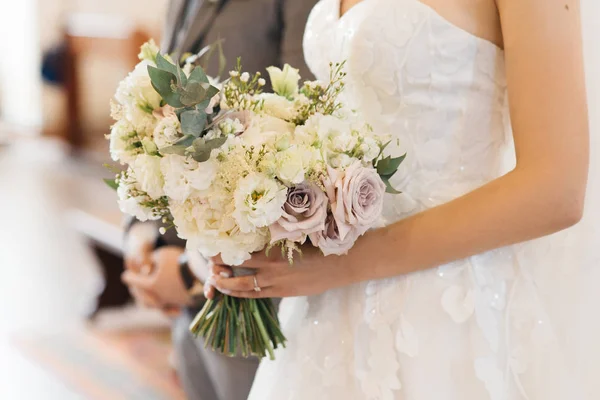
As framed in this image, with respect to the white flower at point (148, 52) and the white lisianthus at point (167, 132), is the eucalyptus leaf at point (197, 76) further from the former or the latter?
the white flower at point (148, 52)

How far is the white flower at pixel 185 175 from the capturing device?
3.47 feet

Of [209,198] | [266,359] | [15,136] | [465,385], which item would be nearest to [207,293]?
[266,359]

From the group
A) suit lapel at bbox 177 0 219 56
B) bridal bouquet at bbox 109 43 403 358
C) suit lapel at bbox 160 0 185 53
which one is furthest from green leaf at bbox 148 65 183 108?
suit lapel at bbox 160 0 185 53

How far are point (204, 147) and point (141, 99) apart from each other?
0.19 meters

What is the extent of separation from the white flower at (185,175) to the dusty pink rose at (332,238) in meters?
0.18

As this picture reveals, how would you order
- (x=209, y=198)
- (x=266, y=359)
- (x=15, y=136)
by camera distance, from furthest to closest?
(x=15, y=136) → (x=266, y=359) → (x=209, y=198)

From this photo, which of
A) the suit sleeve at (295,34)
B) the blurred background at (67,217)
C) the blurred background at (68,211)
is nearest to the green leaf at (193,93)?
the suit sleeve at (295,34)

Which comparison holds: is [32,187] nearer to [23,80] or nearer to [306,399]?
[23,80]

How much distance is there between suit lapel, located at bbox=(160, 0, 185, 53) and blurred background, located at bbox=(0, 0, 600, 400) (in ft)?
3.21

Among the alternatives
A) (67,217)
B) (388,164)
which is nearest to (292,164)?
(388,164)

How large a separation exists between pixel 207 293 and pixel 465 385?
1.56 ft

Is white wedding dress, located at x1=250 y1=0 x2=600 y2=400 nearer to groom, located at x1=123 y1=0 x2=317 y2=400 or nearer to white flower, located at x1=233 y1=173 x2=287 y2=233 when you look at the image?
white flower, located at x1=233 y1=173 x2=287 y2=233

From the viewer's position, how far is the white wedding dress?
1180mm

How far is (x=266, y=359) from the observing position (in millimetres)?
1362
